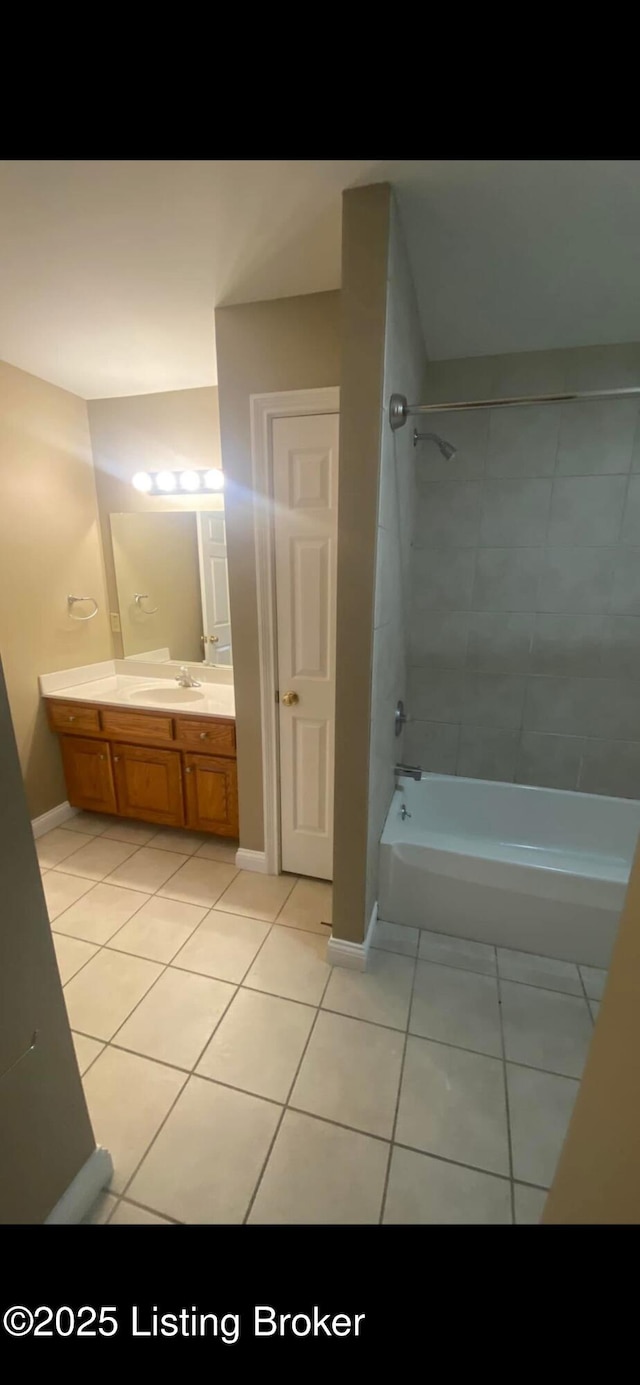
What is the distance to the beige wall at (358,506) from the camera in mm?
1122

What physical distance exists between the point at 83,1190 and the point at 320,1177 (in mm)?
537

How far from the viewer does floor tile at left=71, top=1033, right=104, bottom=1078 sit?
1.35 meters

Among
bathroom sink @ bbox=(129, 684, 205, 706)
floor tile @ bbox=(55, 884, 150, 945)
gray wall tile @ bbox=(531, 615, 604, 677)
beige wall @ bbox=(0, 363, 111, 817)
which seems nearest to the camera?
floor tile @ bbox=(55, 884, 150, 945)

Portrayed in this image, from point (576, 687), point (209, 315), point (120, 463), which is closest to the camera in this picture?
point (209, 315)

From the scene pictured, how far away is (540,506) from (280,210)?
146 centimetres

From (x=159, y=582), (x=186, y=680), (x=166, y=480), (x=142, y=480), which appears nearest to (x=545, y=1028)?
(x=186, y=680)

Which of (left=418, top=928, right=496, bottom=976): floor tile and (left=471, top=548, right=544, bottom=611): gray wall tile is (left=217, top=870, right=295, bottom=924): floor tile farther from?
(left=471, top=548, right=544, bottom=611): gray wall tile

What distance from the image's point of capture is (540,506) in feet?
6.69

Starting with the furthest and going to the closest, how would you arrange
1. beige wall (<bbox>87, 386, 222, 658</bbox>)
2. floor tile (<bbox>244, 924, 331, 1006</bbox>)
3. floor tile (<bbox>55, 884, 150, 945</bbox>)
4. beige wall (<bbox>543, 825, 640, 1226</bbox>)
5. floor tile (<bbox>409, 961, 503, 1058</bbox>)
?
beige wall (<bbox>87, 386, 222, 658</bbox>)
floor tile (<bbox>55, 884, 150, 945</bbox>)
floor tile (<bbox>244, 924, 331, 1006</bbox>)
floor tile (<bbox>409, 961, 503, 1058</bbox>)
beige wall (<bbox>543, 825, 640, 1226</bbox>)

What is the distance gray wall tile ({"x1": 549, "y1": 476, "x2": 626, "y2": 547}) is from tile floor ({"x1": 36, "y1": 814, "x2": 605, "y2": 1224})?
1777 mm

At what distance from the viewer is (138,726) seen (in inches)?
89.7

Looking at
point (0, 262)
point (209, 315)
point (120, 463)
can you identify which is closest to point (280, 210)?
point (209, 315)

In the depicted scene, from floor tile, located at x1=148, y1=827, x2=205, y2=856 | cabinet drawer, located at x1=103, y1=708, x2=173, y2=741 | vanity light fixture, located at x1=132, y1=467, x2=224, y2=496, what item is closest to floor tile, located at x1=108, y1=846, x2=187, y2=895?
floor tile, located at x1=148, y1=827, x2=205, y2=856
